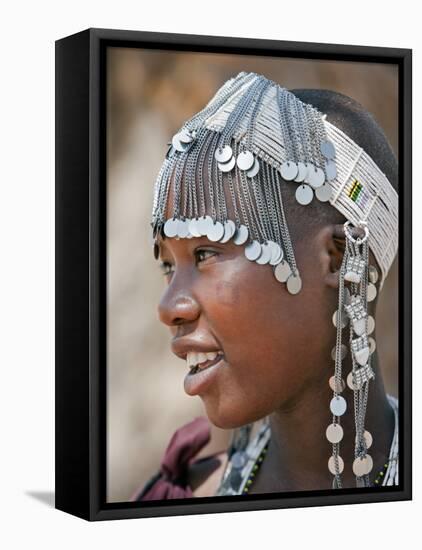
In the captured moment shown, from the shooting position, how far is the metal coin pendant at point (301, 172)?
5.35m

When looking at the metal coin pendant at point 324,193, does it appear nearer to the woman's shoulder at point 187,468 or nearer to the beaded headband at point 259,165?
the beaded headband at point 259,165

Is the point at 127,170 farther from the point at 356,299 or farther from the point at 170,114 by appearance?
the point at 356,299

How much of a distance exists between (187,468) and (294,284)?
755 mm

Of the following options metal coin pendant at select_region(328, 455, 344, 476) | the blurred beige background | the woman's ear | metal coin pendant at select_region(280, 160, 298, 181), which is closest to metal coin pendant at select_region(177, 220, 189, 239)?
the blurred beige background

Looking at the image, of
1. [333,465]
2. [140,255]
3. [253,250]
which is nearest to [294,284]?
[253,250]

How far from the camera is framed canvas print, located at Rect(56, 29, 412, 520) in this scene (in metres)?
5.21

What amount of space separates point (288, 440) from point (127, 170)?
111 centimetres

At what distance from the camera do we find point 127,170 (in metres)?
5.24

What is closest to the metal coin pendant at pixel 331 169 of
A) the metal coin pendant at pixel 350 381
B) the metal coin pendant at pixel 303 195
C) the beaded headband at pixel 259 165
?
the beaded headband at pixel 259 165

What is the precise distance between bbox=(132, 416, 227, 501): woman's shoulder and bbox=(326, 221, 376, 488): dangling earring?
419 millimetres

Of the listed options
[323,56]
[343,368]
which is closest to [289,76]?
[323,56]

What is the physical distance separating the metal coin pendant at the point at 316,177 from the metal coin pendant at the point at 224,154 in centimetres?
30

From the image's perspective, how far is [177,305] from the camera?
527cm

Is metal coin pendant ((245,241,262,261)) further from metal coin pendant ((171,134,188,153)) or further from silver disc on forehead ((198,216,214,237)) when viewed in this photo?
metal coin pendant ((171,134,188,153))
